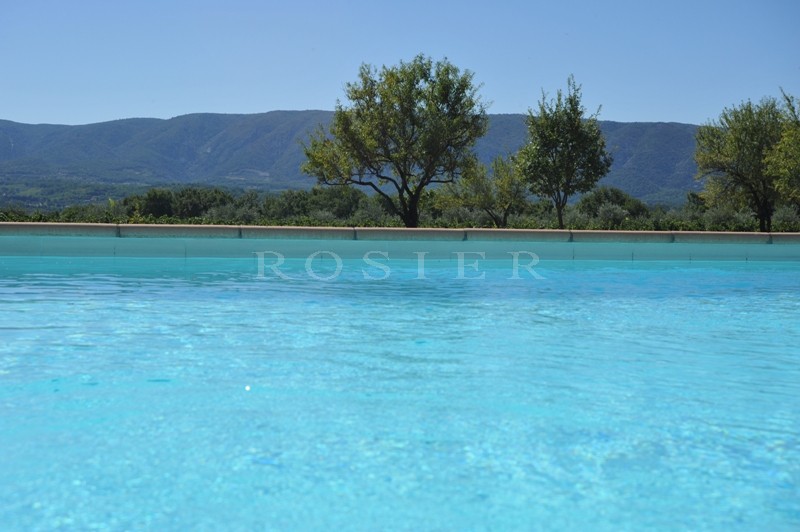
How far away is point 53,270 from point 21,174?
13311cm

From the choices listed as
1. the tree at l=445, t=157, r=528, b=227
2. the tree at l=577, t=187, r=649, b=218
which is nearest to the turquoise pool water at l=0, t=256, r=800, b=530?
the tree at l=445, t=157, r=528, b=227

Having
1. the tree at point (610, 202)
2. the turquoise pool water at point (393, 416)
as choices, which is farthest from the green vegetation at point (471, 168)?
the turquoise pool water at point (393, 416)

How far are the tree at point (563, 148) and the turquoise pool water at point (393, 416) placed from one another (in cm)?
1529

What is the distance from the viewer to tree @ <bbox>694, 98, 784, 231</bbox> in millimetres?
26938

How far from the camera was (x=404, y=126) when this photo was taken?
79.5 feet

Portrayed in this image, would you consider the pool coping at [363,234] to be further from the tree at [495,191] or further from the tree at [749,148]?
the tree at [495,191]

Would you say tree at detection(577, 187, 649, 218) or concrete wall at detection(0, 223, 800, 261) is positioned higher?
tree at detection(577, 187, 649, 218)

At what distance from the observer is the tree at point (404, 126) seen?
23.9 m

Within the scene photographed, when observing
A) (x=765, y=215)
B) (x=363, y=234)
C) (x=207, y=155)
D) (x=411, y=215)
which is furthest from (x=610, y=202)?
(x=207, y=155)

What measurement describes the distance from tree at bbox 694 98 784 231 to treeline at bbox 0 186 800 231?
3.99ft

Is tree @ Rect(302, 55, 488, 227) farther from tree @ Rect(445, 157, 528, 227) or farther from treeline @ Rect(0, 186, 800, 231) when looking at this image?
tree @ Rect(445, 157, 528, 227)

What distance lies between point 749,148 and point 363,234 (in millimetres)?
17358

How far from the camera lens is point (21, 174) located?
131 metres

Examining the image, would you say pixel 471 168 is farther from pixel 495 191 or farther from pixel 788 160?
pixel 788 160
